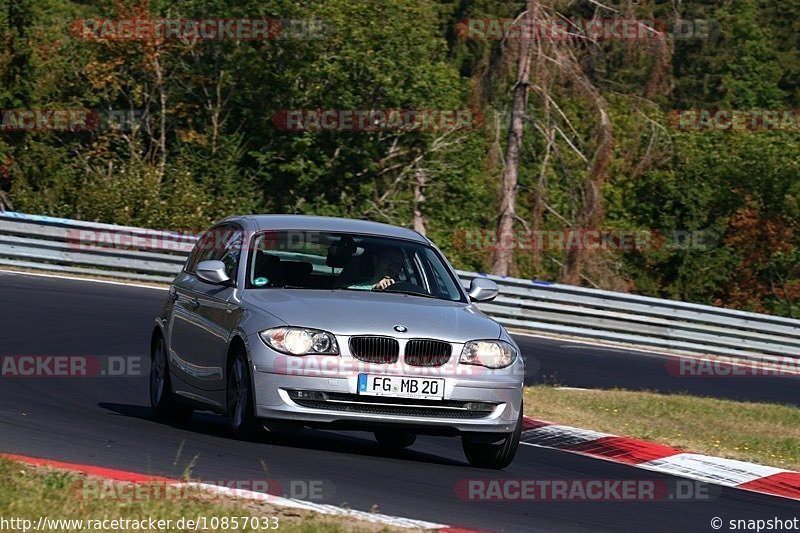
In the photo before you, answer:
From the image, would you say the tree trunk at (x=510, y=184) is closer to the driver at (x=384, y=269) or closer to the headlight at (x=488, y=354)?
the driver at (x=384, y=269)

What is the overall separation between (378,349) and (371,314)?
0.88 feet

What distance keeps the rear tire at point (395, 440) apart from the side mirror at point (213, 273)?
70.4 inches

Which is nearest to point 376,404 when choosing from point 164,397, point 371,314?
point 371,314

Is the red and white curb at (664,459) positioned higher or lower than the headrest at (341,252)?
lower

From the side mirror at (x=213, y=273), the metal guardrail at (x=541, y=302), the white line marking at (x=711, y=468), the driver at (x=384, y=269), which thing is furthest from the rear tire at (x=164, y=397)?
the metal guardrail at (x=541, y=302)

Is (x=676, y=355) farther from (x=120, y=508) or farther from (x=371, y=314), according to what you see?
(x=120, y=508)

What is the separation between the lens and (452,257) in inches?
1427

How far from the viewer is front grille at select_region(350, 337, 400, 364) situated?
884 cm

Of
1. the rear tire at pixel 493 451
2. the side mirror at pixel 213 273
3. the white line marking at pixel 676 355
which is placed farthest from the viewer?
the white line marking at pixel 676 355

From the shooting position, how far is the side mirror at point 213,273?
9750 millimetres

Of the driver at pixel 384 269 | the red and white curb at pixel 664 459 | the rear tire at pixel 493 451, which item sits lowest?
the red and white curb at pixel 664 459

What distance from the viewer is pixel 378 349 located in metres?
8.87

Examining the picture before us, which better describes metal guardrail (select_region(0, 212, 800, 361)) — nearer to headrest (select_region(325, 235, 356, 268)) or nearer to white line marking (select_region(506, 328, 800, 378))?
white line marking (select_region(506, 328, 800, 378))

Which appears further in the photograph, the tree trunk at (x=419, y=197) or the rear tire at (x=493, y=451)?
the tree trunk at (x=419, y=197)
